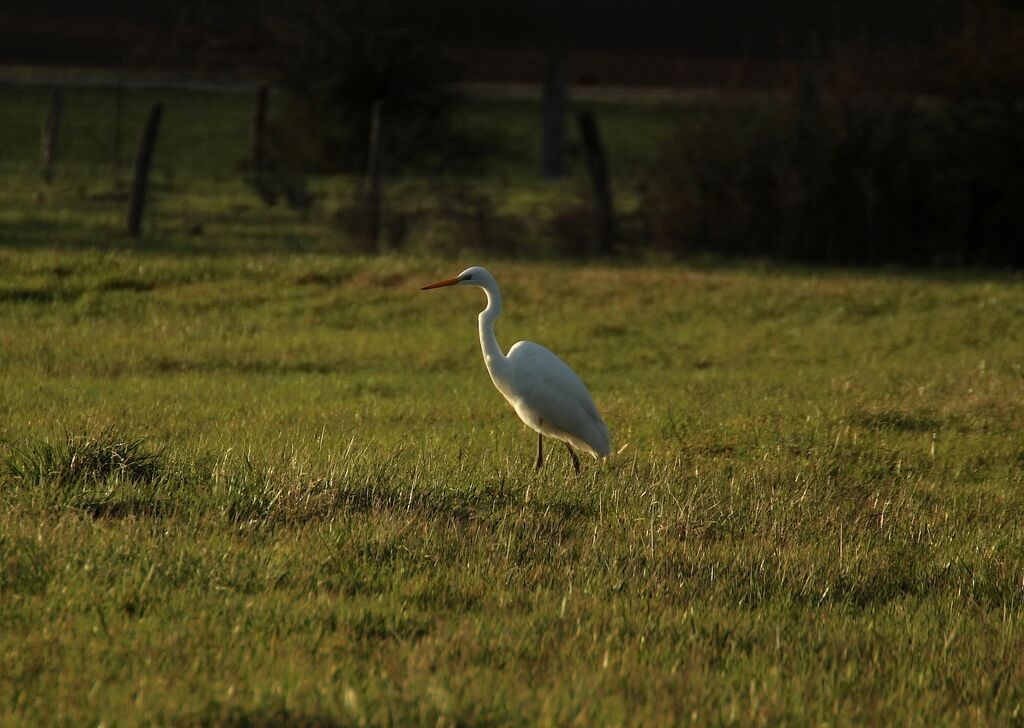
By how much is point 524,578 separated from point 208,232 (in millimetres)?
14403

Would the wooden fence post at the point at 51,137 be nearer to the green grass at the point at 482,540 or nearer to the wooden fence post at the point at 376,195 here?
the wooden fence post at the point at 376,195

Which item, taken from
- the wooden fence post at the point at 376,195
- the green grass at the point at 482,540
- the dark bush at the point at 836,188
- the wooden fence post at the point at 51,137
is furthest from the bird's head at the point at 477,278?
the wooden fence post at the point at 51,137

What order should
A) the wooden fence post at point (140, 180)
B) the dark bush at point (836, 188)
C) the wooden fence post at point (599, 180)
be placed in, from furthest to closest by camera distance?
1. the dark bush at point (836, 188)
2. the wooden fence post at point (599, 180)
3. the wooden fence post at point (140, 180)

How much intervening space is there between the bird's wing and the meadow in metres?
0.24

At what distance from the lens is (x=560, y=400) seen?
820 cm

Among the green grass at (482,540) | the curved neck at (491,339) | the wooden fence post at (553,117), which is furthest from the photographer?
the wooden fence post at (553,117)

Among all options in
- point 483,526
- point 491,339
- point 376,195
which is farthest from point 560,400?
point 376,195

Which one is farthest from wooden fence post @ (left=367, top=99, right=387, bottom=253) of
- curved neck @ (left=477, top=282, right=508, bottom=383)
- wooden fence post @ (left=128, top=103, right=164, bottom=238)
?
curved neck @ (left=477, top=282, right=508, bottom=383)

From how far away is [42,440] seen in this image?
7.22 metres

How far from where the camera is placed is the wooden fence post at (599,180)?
18.8 m

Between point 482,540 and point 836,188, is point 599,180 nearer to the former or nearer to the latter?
point 836,188

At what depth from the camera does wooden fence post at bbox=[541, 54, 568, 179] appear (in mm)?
28969

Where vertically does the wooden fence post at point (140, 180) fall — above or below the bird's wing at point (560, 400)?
above

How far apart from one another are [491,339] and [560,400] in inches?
29.0
